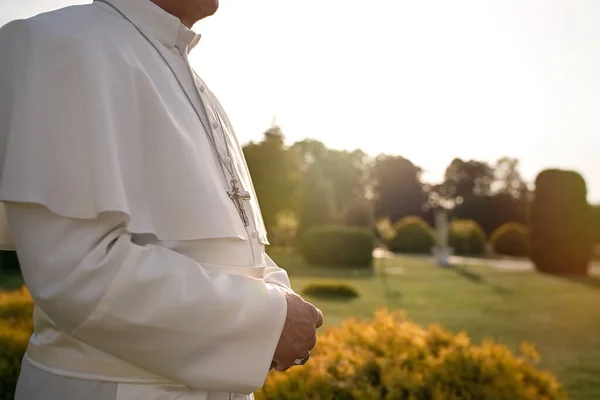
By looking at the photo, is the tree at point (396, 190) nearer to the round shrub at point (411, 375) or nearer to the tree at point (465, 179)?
the tree at point (465, 179)

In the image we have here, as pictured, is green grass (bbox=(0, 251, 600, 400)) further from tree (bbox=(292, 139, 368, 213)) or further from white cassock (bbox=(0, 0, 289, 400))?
tree (bbox=(292, 139, 368, 213))

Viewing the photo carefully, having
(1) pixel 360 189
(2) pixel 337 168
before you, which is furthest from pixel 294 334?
(1) pixel 360 189

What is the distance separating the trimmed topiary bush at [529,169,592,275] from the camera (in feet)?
71.4

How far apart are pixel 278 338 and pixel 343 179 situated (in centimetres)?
3658

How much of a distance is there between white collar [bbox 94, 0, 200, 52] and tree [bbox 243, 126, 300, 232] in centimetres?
2490

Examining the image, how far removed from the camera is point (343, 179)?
37.8m

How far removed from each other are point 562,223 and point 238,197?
22.9 meters

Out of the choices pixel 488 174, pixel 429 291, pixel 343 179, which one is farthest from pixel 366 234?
pixel 488 174

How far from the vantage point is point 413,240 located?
34312mm

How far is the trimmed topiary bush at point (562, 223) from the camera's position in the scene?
2177cm

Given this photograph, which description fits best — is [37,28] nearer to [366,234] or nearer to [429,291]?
[429,291]

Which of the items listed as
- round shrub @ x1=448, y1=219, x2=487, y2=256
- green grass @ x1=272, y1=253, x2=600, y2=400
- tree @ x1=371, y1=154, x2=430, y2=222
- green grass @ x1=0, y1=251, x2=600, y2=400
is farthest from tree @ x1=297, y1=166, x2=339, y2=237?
tree @ x1=371, y1=154, x2=430, y2=222

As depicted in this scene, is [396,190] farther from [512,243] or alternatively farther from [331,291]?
[331,291]

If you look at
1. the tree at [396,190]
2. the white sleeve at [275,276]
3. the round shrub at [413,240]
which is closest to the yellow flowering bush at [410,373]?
the white sleeve at [275,276]
